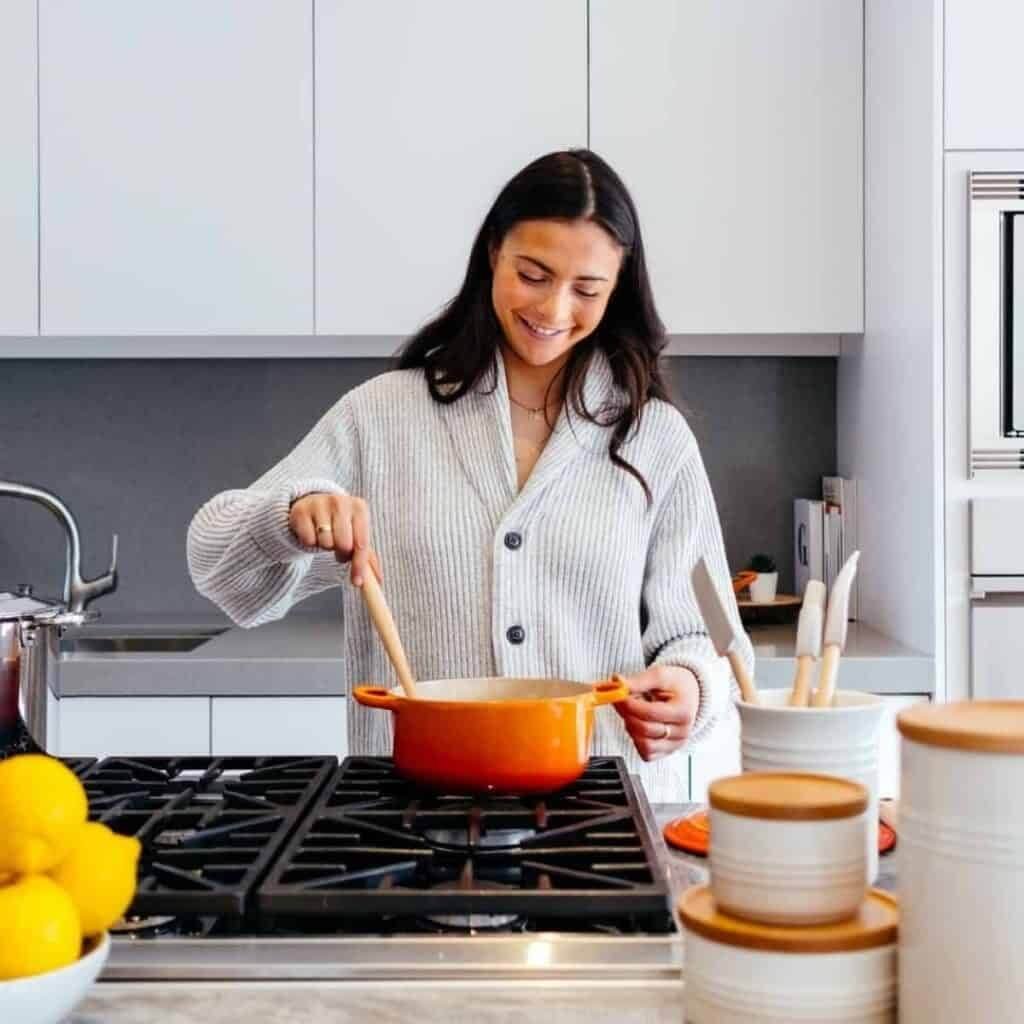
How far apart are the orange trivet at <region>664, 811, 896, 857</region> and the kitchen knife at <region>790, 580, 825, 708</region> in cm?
20

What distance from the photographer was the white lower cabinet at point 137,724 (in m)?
2.29

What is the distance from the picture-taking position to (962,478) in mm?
2283

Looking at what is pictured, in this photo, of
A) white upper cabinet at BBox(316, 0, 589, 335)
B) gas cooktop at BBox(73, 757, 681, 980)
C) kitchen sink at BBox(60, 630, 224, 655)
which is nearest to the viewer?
gas cooktop at BBox(73, 757, 681, 980)

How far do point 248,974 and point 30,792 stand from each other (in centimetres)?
18

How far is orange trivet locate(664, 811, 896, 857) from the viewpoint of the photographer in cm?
107

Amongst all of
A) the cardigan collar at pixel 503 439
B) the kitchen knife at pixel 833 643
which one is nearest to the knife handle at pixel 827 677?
the kitchen knife at pixel 833 643

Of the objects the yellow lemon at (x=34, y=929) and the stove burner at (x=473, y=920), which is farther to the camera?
the stove burner at (x=473, y=920)

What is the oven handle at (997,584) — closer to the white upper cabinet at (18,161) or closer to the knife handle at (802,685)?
the knife handle at (802,685)

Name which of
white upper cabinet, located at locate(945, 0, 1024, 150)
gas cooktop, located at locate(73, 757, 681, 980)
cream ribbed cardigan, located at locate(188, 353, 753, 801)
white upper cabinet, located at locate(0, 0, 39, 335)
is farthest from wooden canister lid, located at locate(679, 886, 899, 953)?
white upper cabinet, located at locate(0, 0, 39, 335)

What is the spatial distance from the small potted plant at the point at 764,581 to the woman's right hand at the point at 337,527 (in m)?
1.52

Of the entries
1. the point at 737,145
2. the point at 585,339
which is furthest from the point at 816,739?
the point at 737,145

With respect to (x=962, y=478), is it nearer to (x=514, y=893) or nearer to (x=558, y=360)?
(x=558, y=360)

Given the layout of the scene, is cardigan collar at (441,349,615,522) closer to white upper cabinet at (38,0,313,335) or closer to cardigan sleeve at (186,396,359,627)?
cardigan sleeve at (186,396,359,627)

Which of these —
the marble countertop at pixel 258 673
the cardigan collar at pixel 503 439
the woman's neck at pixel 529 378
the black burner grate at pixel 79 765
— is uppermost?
the woman's neck at pixel 529 378
